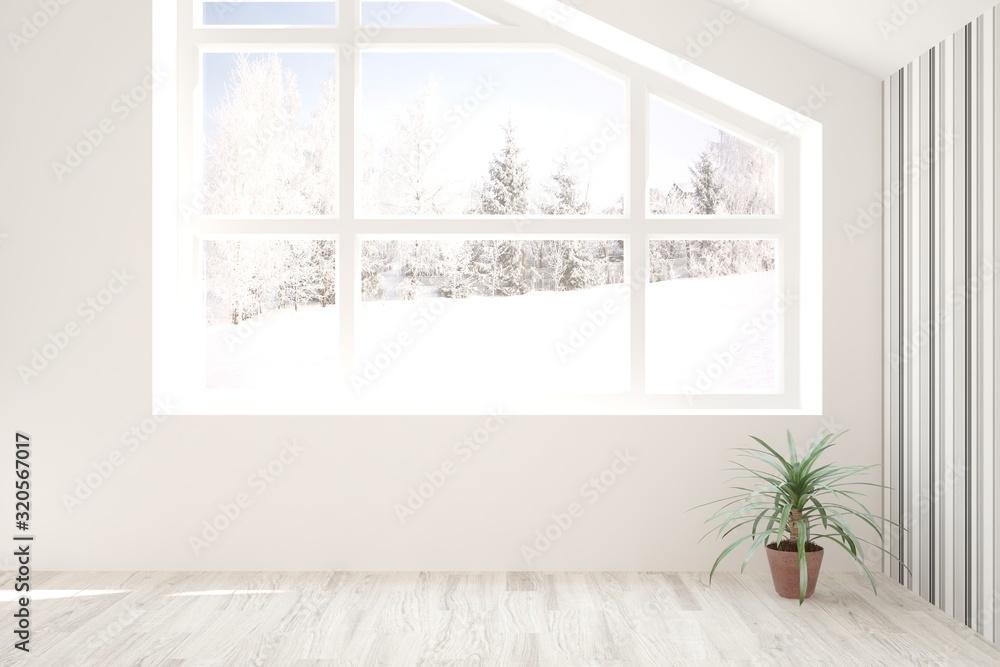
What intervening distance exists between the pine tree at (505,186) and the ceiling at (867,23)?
3.86 feet

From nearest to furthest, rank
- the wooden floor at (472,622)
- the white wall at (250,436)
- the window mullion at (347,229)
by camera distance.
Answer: the wooden floor at (472,622)
the white wall at (250,436)
the window mullion at (347,229)

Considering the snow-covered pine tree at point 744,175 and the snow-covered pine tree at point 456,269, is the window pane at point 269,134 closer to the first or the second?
the snow-covered pine tree at point 456,269

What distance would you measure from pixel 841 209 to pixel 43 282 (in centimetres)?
370

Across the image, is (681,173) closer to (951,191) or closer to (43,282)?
(951,191)

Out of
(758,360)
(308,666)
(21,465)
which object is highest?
(758,360)

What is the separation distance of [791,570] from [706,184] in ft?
6.07

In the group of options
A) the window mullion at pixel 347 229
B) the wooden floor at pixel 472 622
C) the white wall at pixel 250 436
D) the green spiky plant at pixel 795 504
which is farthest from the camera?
the window mullion at pixel 347 229

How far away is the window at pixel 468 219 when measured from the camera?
12.3 feet

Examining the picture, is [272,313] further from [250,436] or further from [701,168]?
[701,168]

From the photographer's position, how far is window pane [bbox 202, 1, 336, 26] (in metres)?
3.83

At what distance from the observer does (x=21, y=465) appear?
3566 mm

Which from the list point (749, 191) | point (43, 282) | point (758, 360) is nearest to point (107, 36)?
point (43, 282)

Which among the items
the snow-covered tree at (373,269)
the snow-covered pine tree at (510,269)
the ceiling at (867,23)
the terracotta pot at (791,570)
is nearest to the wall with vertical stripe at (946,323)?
the ceiling at (867,23)

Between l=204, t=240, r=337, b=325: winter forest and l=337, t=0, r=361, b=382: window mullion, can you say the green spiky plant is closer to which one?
l=337, t=0, r=361, b=382: window mullion
